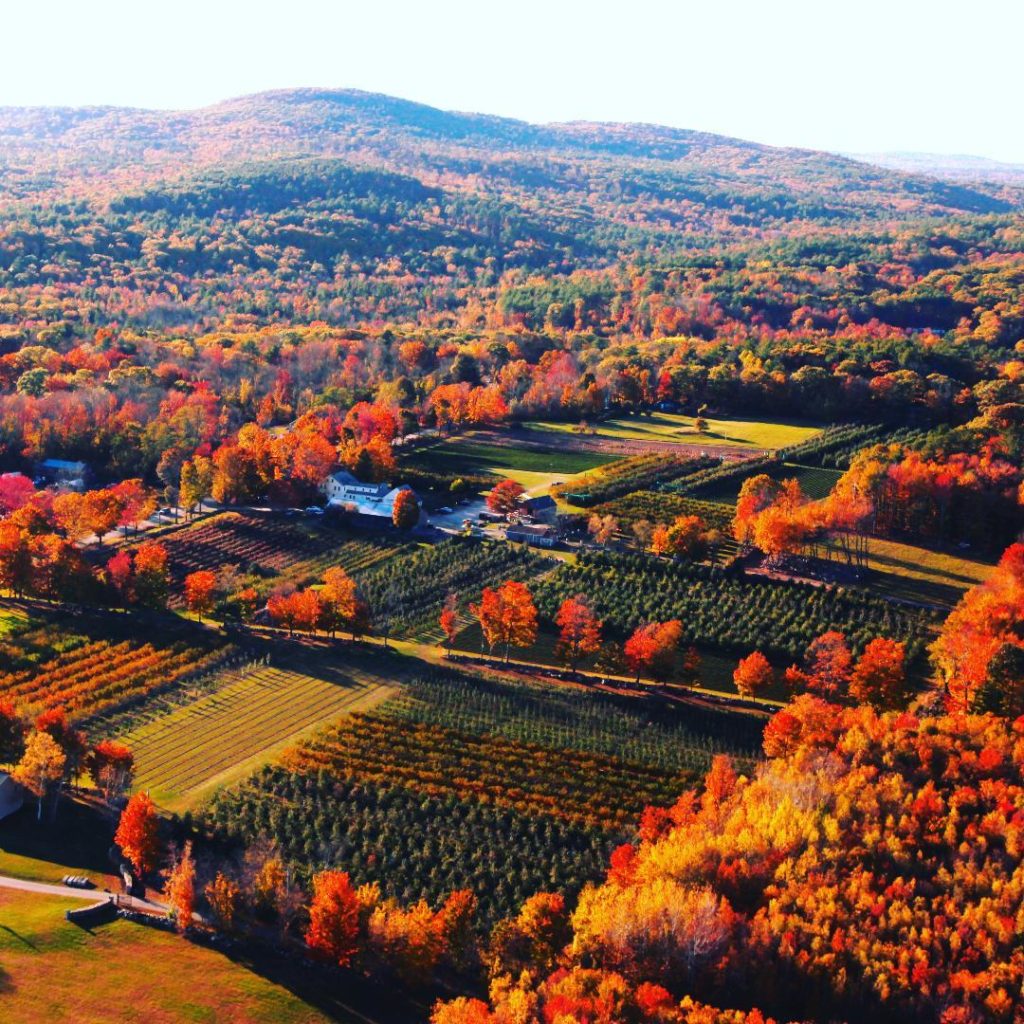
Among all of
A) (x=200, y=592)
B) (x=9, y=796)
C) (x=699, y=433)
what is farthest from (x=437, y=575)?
(x=699, y=433)

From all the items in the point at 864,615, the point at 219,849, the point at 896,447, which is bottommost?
the point at 219,849

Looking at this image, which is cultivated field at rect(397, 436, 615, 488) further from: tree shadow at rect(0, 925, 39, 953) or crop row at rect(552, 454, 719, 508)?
tree shadow at rect(0, 925, 39, 953)

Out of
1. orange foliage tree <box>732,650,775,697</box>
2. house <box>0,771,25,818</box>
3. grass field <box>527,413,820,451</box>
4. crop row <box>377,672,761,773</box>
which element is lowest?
house <box>0,771,25,818</box>

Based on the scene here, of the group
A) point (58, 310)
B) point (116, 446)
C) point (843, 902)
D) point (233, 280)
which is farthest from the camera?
point (233, 280)

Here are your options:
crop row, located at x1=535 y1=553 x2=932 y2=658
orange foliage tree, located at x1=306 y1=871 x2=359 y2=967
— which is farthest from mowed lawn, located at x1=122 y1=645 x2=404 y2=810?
crop row, located at x1=535 y1=553 x2=932 y2=658

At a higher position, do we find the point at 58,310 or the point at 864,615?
the point at 58,310

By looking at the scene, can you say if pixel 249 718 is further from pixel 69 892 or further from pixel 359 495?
pixel 359 495

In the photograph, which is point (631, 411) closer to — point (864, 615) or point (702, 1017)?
point (864, 615)

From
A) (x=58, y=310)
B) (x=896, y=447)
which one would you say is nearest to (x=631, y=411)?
(x=896, y=447)
